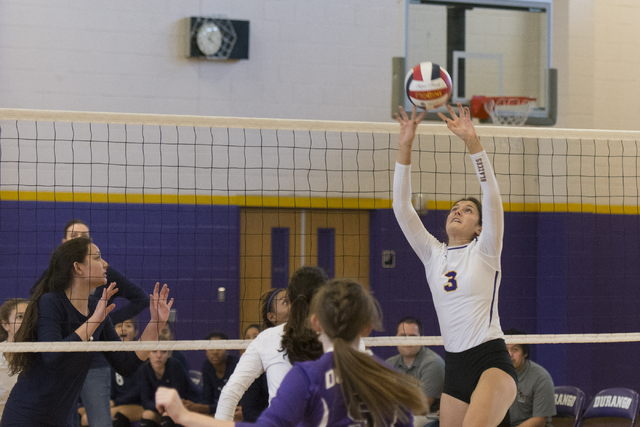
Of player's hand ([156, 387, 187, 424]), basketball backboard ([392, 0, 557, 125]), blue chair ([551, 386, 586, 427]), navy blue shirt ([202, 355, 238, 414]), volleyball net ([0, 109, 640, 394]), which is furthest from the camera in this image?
basketball backboard ([392, 0, 557, 125])

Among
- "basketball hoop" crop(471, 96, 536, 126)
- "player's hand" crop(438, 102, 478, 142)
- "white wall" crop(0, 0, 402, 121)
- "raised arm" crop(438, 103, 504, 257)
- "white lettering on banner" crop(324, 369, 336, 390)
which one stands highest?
"white wall" crop(0, 0, 402, 121)

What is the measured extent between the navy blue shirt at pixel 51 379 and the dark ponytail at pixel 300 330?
118cm

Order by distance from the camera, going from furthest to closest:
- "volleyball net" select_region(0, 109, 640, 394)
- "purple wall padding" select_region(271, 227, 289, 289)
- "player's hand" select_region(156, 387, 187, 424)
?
"purple wall padding" select_region(271, 227, 289, 289) < "volleyball net" select_region(0, 109, 640, 394) < "player's hand" select_region(156, 387, 187, 424)

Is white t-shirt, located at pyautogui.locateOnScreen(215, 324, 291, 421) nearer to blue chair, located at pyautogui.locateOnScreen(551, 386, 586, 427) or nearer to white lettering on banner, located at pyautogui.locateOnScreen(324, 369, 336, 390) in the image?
white lettering on banner, located at pyautogui.locateOnScreen(324, 369, 336, 390)

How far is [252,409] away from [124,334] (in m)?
3.16

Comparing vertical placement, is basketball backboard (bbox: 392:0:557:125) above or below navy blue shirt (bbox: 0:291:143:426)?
above

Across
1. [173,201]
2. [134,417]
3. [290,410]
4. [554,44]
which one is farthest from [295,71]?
[290,410]

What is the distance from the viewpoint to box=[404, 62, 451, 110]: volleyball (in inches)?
155

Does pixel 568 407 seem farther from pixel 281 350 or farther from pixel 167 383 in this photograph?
pixel 281 350

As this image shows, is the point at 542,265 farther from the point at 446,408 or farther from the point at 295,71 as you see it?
the point at 446,408

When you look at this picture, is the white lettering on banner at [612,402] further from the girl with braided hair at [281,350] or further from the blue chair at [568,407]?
the girl with braided hair at [281,350]

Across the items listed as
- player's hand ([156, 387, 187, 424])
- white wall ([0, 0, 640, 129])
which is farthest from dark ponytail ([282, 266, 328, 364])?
white wall ([0, 0, 640, 129])

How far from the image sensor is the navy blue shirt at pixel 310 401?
6.66 feet

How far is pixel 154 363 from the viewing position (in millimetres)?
6355
